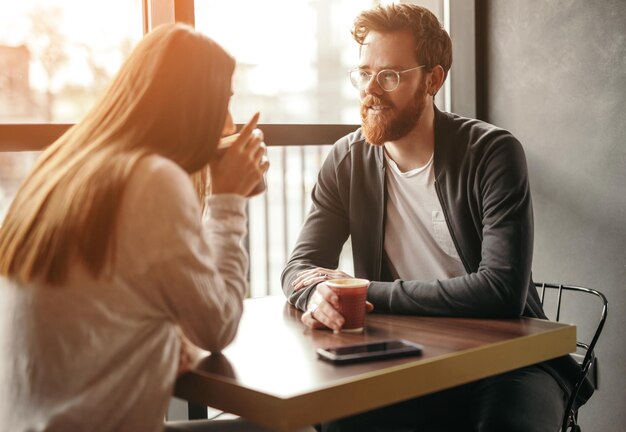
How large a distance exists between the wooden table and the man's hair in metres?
0.88

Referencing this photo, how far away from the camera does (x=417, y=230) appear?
2215 millimetres

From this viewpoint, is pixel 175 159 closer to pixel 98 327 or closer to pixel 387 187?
pixel 98 327

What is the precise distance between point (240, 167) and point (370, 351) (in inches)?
17.6

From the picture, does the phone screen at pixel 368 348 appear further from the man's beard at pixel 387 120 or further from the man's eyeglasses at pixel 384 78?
the man's eyeglasses at pixel 384 78

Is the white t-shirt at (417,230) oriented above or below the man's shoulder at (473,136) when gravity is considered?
below

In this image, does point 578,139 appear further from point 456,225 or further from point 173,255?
point 173,255

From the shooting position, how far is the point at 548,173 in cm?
296

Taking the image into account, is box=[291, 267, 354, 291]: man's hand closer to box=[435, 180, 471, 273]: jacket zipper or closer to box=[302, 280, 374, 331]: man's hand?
box=[302, 280, 374, 331]: man's hand

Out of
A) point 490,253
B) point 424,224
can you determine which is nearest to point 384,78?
point 424,224

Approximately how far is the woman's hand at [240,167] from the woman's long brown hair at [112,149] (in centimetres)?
11

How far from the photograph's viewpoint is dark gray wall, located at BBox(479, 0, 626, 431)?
2717 mm

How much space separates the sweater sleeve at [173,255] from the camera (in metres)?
1.22

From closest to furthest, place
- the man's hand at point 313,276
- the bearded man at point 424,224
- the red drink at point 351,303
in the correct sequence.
Answer: the red drink at point 351,303, the bearded man at point 424,224, the man's hand at point 313,276

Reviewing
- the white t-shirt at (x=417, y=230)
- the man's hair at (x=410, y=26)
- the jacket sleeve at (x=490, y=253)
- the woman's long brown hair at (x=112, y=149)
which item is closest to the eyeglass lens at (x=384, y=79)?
the man's hair at (x=410, y=26)
